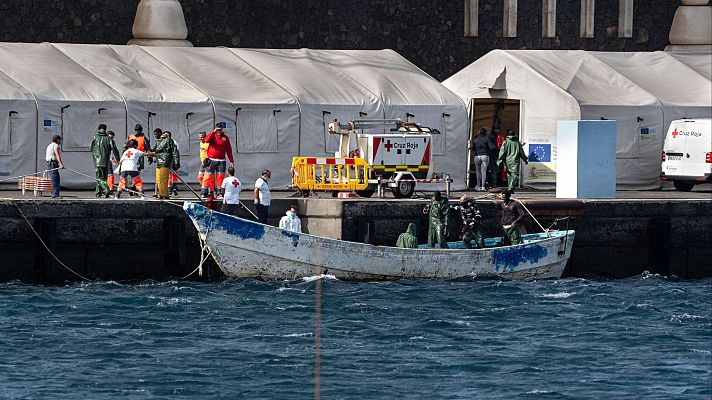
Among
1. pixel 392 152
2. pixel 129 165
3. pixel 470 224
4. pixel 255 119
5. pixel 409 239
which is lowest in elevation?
pixel 409 239

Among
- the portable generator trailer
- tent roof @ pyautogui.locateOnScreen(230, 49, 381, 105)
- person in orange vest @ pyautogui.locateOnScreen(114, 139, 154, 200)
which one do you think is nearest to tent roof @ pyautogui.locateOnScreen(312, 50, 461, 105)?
tent roof @ pyautogui.locateOnScreen(230, 49, 381, 105)

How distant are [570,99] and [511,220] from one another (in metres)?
7.26

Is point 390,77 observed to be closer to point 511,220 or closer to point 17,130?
point 511,220

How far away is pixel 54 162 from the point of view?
33.9m

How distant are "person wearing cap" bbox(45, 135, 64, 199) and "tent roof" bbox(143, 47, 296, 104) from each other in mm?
4616

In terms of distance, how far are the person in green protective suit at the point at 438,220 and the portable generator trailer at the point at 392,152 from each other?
234 centimetres

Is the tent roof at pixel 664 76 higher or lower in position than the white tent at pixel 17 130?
higher

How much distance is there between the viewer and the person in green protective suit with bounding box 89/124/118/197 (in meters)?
33.8

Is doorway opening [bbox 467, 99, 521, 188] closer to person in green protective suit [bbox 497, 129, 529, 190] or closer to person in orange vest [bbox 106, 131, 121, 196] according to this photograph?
person in green protective suit [bbox 497, 129, 529, 190]

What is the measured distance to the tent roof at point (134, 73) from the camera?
123ft

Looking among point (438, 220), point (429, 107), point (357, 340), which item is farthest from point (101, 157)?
point (357, 340)

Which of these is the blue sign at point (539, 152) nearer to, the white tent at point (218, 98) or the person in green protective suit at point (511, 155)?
the white tent at point (218, 98)

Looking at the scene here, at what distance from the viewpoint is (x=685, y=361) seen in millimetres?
25953

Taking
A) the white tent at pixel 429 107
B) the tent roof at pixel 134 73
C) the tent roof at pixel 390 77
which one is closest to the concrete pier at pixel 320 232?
the white tent at pixel 429 107
